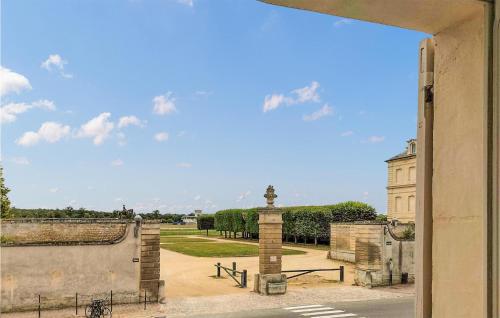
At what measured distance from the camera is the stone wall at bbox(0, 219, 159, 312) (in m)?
15.8

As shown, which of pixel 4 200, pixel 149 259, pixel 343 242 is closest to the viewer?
pixel 149 259

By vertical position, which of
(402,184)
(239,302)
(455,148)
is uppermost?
(402,184)

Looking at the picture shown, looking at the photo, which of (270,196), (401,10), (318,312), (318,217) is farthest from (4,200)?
(401,10)

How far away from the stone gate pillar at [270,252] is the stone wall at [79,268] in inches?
198

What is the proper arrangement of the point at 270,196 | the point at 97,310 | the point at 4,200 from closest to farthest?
the point at 97,310 < the point at 270,196 < the point at 4,200

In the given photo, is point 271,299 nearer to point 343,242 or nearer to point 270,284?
point 270,284

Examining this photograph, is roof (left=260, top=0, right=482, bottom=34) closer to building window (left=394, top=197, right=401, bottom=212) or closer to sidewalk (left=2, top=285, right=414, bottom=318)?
sidewalk (left=2, top=285, right=414, bottom=318)

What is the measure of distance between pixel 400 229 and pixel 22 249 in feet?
63.9

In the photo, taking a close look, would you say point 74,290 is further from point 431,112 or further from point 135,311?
point 431,112

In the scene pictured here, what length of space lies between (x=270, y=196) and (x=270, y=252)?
2627mm

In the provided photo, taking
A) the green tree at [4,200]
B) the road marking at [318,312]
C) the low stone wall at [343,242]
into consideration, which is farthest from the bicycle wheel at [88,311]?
the low stone wall at [343,242]

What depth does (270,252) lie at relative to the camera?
19969 millimetres

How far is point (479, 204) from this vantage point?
179cm

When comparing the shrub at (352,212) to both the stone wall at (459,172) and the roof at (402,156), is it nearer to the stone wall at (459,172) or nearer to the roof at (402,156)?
the roof at (402,156)
